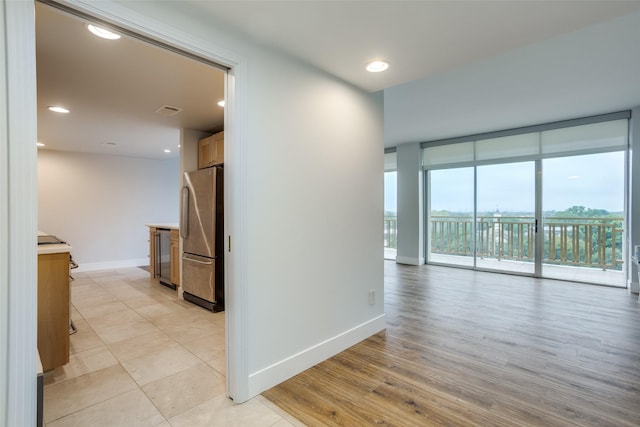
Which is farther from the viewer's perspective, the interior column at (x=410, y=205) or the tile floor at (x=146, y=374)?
the interior column at (x=410, y=205)

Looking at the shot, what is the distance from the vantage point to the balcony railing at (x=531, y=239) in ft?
16.0

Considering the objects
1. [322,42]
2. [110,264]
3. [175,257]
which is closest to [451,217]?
[175,257]

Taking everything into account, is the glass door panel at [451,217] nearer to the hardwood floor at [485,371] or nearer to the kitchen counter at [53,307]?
the hardwood floor at [485,371]

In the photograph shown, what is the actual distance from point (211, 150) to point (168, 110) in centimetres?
71

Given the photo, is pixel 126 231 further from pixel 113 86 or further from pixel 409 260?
pixel 409 260

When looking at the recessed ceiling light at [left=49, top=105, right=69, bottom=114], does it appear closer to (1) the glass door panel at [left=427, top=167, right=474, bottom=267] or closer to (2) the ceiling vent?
(2) the ceiling vent

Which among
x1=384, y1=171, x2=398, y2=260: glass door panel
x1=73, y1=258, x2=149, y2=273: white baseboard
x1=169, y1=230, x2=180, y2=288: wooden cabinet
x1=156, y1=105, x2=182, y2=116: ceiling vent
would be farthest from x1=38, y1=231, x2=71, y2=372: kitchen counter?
x1=384, y1=171, x2=398, y2=260: glass door panel

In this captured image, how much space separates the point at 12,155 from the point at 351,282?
2.27 m

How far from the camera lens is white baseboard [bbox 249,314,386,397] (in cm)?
204

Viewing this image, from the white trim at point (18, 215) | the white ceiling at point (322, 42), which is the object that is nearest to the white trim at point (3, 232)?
the white trim at point (18, 215)

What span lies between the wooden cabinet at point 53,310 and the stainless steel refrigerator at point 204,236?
4.91ft

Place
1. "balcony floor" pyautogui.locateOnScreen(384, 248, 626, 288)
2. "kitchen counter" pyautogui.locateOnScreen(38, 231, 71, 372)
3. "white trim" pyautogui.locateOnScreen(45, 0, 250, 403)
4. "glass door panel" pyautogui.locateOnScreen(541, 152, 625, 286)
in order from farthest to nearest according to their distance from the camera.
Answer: "balcony floor" pyautogui.locateOnScreen(384, 248, 626, 288) < "glass door panel" pyautogui.locateOnScreen(541, 152, 625, 286) < "kitchen counter" pyautogui.locateOnScreen(38, 231, 71, 372) < "white trim" pyautogui.locateOnScreen(45, 0, 250, 403)

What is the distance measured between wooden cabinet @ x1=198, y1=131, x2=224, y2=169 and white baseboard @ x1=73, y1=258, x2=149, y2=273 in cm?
369

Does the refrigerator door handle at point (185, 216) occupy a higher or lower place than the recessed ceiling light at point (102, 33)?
lower
